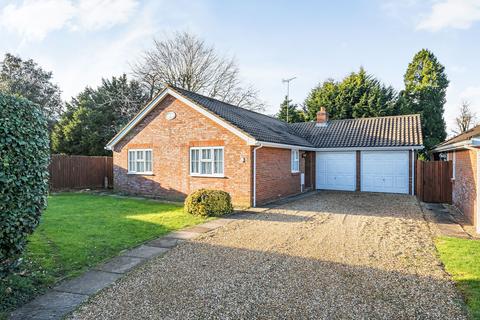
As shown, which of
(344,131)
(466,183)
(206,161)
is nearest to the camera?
(466,183)

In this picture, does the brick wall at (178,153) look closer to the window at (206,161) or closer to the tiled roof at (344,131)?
the window at (206,161)

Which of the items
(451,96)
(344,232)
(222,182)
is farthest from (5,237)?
(451,96)

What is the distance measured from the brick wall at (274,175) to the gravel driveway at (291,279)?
471 cm

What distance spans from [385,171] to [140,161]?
1454 centimetres

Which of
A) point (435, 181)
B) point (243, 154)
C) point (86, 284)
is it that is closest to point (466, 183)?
point (435, 181)

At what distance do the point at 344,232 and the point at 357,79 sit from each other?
26401 millimetres

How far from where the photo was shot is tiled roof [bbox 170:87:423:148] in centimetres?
1747

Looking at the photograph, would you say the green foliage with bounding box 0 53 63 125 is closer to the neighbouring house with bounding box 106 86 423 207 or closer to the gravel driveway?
the neighbouring house with bounding box 106 86 423 207

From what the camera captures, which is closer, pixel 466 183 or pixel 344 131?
pixel 466 183

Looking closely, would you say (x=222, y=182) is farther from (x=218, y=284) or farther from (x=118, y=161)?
(x=218, y=284)

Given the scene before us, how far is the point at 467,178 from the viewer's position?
10688mm

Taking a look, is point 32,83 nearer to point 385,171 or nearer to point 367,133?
point 367,133

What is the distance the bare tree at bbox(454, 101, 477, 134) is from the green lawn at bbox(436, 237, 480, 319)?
123ft

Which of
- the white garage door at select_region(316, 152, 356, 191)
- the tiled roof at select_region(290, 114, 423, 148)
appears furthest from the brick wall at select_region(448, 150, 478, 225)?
the white garage door at select_region(316, 152, 356, 191)
